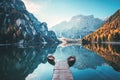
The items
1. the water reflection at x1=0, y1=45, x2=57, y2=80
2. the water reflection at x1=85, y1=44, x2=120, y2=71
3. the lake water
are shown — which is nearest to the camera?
the lake water

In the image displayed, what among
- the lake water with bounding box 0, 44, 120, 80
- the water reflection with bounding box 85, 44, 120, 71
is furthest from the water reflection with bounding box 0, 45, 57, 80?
the water reflection with bounding box 85, 44, 120, 71

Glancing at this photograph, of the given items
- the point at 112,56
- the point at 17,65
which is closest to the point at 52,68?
the point at 17,65

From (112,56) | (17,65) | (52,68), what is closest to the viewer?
(52,68)

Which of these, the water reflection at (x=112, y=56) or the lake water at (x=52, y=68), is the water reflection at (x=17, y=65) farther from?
the water reflection at (x=112, y=56)

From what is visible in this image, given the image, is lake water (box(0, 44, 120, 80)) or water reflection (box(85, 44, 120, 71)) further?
water reflection (box(85, 44, 120, 71))

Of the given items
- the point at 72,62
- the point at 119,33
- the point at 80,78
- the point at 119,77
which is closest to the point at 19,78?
the point at 80,78

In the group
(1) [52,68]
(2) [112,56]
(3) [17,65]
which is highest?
(3) [17,65]

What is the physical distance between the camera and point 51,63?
55000 millimetres

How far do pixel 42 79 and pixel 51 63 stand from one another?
21.5 meters

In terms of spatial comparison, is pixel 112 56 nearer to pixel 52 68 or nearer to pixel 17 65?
pixel 52 68

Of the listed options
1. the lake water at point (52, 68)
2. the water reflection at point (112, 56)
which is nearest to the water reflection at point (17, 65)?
the lake water at point (52, 68)

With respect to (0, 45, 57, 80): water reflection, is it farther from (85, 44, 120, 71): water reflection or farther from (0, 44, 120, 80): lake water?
(85, 44, 120, 71): water reflection

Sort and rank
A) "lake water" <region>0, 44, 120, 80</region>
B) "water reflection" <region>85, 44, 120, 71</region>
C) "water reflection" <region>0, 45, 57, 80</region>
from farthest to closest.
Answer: "water reflection" <region>85, 44, 120, 71</region>, "water reflection" <region>0, 45, 57, 80</region>, "lake water" <region>0, 44, 120, 80</region>

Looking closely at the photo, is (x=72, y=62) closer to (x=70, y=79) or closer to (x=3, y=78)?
(x=3, y=78)
